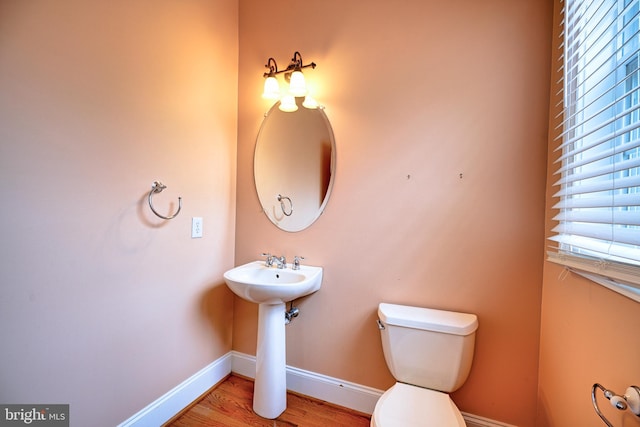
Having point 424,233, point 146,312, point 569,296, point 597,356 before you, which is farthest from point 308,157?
point 597,356

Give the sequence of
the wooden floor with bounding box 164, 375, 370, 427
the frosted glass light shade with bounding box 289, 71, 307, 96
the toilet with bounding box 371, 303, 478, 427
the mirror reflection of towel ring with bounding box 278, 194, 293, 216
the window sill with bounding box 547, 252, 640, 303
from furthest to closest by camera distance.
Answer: the mirror reflection of towel ring with bounding box 278, 194, 293, 216, the frosted glass light shade with bounding box 289, 71, 307, 96, the wooden floor with bounding box 164, 375, 370, 427, the toilet with bounding box 371, 303, 478, 427, the window sill with bounding box 547, 252, 640, 303

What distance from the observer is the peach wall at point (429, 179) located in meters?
1.24

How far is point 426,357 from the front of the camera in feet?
4.00

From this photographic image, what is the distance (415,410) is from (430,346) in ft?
0.88

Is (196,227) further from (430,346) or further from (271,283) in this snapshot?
(430,346)

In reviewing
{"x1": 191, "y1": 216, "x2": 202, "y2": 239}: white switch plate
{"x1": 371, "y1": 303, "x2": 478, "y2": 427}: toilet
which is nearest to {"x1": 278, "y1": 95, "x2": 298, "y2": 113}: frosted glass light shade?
{"x1": 191, "y1": 216, "x2": 202, "y2": 239}: white switch plate

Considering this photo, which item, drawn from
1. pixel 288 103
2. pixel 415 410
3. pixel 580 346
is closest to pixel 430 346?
pixel 415 410

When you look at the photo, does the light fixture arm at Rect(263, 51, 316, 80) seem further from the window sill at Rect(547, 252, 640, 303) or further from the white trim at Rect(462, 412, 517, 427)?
the white trim at Rect(462, 412, 517, 427)

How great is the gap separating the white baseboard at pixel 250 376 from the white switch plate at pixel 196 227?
33.7 inches

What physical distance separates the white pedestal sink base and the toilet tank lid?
61 cm

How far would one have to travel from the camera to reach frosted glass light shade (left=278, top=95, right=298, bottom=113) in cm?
165

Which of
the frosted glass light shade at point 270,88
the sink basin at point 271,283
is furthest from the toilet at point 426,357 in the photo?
the frosted glass light shade at point 270,88

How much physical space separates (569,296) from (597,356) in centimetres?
23

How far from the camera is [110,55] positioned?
3.74 ft
